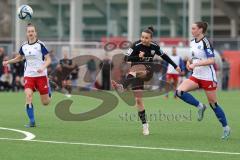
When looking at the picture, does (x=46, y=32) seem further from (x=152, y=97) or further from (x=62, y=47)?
(x=152, y=97)

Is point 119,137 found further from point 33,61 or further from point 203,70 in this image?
point 33,61

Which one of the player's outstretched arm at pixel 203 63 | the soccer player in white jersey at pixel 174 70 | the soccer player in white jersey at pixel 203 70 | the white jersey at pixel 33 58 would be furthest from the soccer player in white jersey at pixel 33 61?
the soccer player in white jersey at pixel 174 70

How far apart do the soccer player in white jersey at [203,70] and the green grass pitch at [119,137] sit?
1.91 feet

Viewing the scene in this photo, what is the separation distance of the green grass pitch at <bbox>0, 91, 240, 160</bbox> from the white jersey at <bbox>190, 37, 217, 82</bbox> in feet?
3.78

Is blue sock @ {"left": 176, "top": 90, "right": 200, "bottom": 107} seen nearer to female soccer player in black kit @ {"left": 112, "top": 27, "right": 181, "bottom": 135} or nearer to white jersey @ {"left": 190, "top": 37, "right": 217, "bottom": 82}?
white jersey @ {"left": 190, "top": 37, "right": 217, "bottom": 82}

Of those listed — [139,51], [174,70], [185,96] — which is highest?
[139,51]

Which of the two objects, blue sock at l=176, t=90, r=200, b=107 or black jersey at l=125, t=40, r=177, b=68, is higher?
black jersey at l=125, t=40, r=177, b=68

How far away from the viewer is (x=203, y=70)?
13.8 meters

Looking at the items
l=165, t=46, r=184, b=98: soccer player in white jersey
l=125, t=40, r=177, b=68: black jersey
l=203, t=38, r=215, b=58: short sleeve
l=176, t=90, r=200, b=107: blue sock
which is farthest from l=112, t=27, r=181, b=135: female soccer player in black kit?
l=165, t=46, r=184, b=98: soccer player in white jersey

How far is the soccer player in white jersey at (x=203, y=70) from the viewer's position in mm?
13531

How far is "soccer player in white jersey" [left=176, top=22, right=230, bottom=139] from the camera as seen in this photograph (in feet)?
44.4

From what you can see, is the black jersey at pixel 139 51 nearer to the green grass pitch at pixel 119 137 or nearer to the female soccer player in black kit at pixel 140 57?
the female soccer player in black kit at pixel 140 57

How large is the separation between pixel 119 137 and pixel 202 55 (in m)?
2.13

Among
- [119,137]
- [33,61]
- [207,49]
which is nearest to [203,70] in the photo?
[207,49]
